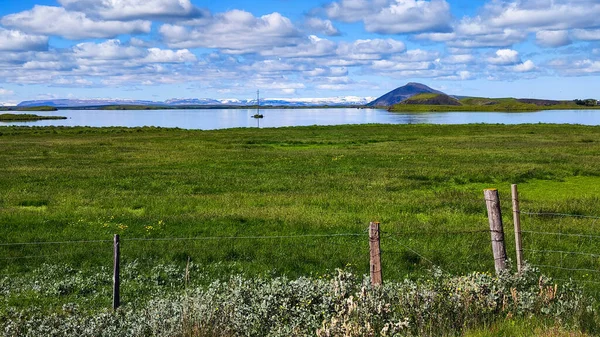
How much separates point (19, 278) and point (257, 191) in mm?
15066

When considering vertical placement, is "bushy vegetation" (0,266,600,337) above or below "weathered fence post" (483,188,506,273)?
below

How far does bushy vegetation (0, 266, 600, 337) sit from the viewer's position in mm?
9297

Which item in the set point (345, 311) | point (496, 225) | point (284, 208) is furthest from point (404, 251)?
point (284, 208)

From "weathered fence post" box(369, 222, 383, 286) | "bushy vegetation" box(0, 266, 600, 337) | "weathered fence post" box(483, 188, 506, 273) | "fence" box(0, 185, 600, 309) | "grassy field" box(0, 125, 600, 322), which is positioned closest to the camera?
"bushy vegetation" box(0, 266, 600, 337)

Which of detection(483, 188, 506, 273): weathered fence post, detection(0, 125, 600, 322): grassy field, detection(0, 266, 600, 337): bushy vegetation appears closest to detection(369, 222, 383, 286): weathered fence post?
detection(0, 266, 600, 337): bushy vegetation

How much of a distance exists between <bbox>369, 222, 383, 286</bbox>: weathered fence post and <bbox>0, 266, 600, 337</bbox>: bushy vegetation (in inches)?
18.6

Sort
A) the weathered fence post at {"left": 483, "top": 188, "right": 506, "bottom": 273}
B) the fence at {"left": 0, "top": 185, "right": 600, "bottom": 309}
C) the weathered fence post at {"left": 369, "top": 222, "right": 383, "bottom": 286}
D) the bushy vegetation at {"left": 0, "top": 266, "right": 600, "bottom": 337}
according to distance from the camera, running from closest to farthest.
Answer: the bushy vegetation at {"left": 0, "top": 266, "right": 600, "bottom": 337}
the weathered fence post at {"left": 369, "top": 222, "right": 383, "bottom": 286}
the weathered fence post at {"left": 483, "top": 188, "right": 506, "bottom": 273}
the fence at {"left": 0, "top": 185, "right": 600, "bottom": 309}

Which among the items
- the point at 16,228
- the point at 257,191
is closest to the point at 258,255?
the point at 16,228

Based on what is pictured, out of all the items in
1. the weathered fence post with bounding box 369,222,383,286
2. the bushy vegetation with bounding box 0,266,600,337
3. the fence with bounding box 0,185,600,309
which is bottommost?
the fence with bounding box 0,185,600,309

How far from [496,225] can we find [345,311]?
3807mm

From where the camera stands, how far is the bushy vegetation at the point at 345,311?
30.5 ft

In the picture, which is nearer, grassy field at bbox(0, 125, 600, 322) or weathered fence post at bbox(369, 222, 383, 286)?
weathered fence post at bbox(369, 222, 383, 286)

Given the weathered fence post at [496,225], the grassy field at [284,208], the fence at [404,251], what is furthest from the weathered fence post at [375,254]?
the grassy field at [284,208]

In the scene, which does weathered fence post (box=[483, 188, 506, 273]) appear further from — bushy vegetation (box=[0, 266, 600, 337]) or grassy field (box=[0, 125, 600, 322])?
grassy field (box=[0, 125, 600, 322])
